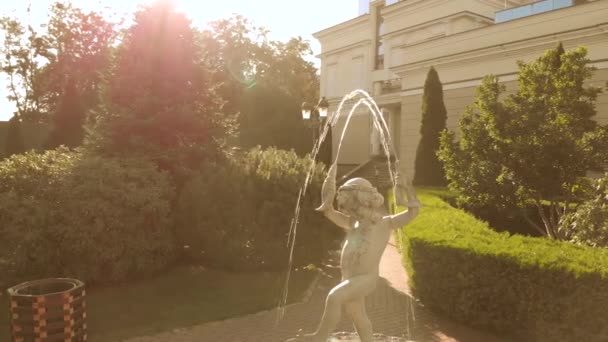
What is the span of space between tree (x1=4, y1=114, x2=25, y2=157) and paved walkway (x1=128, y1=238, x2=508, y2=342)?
30.2m

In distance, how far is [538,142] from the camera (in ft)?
41.3

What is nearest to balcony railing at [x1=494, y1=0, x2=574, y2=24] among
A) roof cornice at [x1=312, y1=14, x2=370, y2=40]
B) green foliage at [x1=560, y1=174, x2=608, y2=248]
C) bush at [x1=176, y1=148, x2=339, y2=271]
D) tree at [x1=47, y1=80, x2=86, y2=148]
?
roof cornice at [x1=312, y1=14, x2=370, y2=40]

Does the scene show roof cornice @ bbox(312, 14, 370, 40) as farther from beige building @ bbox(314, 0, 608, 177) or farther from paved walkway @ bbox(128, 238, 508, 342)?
paved walkway @ bbox(128, 238, 508, 342)

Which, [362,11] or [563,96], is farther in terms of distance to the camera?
[362,11]

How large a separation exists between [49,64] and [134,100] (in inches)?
1233

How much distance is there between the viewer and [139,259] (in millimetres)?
10391

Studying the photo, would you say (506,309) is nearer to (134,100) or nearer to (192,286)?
(192,286)

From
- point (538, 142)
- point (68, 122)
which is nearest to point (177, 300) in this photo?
point (538, 142)

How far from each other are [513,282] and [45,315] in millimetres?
6718

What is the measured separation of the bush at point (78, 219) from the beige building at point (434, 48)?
19149mm

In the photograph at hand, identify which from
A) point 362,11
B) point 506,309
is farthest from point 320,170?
point 362,11

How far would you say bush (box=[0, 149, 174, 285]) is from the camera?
9.15 metres

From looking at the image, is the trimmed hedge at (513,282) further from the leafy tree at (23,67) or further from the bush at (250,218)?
the leafy tree at (23,67)

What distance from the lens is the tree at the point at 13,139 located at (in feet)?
105
